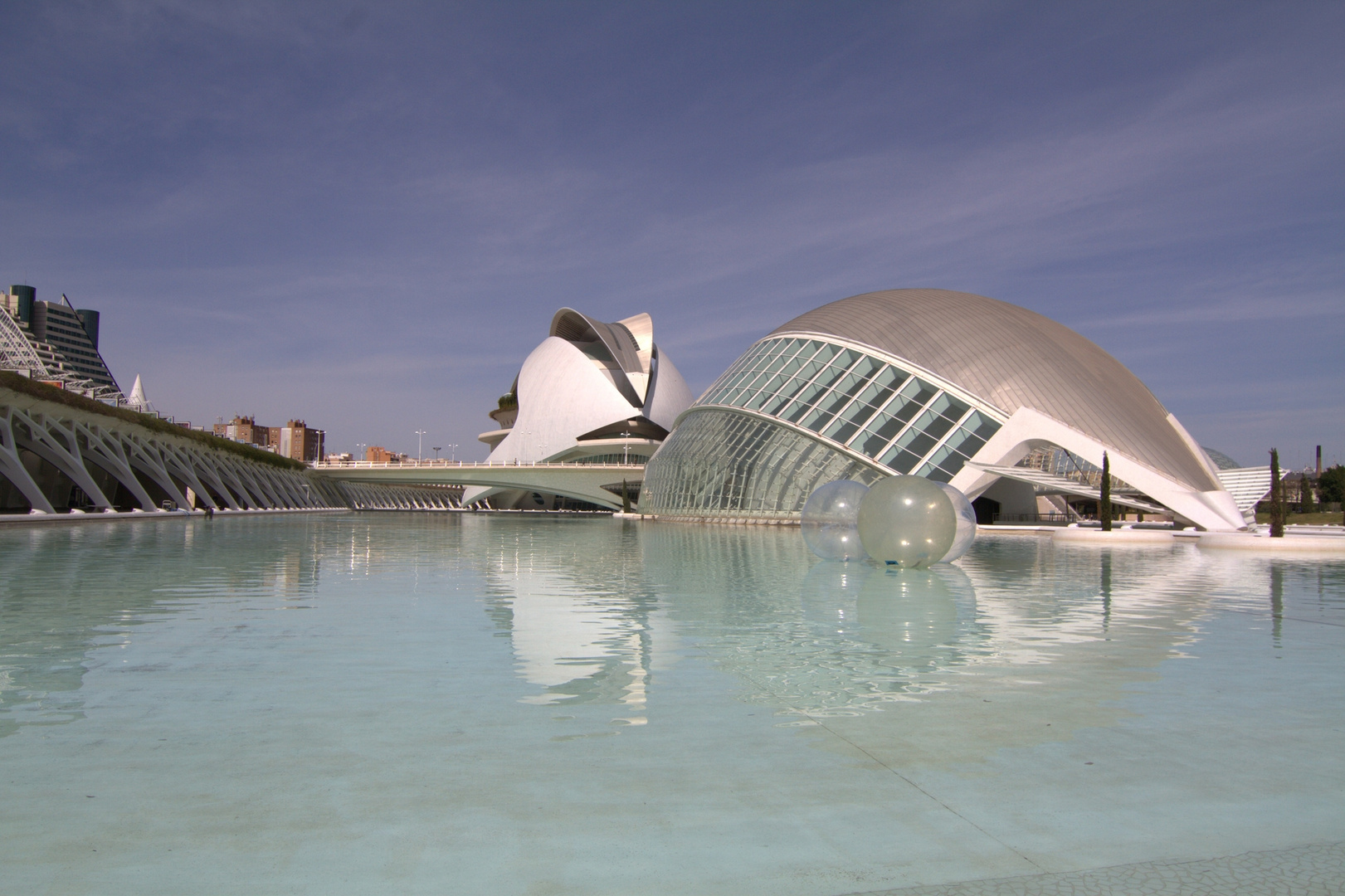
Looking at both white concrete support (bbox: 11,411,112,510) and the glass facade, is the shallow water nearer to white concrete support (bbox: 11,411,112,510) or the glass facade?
the glass facade

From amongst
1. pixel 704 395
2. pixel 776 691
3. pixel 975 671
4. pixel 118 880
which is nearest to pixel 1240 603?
pixel 975 671

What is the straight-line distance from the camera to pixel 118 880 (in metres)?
3.11

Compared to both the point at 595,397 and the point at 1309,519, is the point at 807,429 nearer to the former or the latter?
the point at 1309,519

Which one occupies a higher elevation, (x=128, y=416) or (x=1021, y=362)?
(x=1021, y=362)

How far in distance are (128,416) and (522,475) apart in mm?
30739

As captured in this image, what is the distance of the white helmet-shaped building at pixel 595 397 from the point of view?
3063 inches

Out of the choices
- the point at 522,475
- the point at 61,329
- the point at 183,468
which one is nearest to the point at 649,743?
the point at 183,468

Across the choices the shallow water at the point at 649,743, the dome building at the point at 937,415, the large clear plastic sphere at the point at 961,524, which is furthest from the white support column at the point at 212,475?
the large clear plastic sphere at the point at 961,524

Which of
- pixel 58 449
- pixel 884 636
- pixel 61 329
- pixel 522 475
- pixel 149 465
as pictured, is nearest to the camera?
pixel 884 636

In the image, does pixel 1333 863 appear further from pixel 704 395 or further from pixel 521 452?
pixel 521 452

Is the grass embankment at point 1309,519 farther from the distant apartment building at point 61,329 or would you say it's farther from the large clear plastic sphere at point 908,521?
the distant apartment building at point 61,329

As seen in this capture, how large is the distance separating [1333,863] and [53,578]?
46.6ft

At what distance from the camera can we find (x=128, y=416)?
1747 inches

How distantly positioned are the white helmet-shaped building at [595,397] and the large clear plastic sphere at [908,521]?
60.2 m
